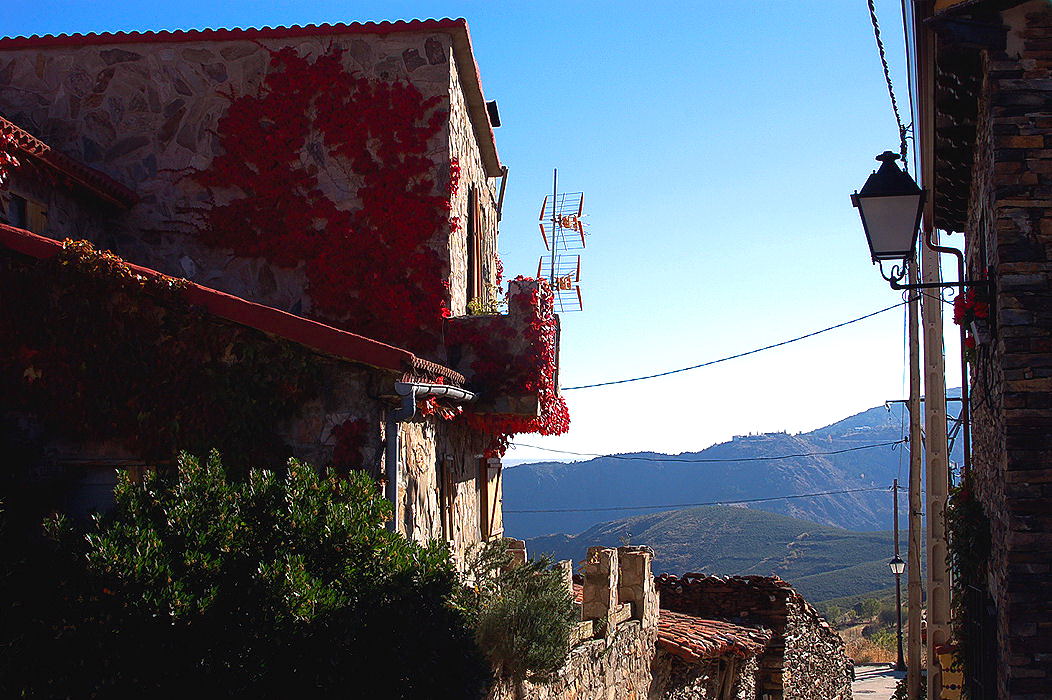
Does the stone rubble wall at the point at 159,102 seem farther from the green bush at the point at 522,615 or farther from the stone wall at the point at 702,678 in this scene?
the stone wall at the point at 702,678

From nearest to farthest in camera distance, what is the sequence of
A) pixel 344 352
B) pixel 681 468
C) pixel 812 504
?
pixel 344 352, pixel 812 504, pixel 681 468

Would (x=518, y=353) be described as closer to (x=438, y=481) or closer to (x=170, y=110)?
(x=438, y=481)

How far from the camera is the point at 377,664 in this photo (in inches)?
297

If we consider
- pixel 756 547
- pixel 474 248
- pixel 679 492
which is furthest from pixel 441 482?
pixel 679 492

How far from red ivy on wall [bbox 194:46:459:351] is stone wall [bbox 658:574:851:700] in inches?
422

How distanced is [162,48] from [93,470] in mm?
6228

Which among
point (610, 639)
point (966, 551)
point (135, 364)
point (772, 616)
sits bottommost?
point (772, 616)

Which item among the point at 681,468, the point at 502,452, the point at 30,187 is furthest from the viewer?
the point at 681,468

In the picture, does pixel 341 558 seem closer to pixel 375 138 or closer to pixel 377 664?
pixel 377 664

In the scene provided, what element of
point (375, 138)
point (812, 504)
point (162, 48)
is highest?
point (162, 48)

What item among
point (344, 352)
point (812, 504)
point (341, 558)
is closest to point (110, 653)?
point (341, 558)

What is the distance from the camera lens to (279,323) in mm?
9008

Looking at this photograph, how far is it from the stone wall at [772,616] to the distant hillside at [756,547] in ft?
196

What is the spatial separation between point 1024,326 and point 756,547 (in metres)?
99.1
